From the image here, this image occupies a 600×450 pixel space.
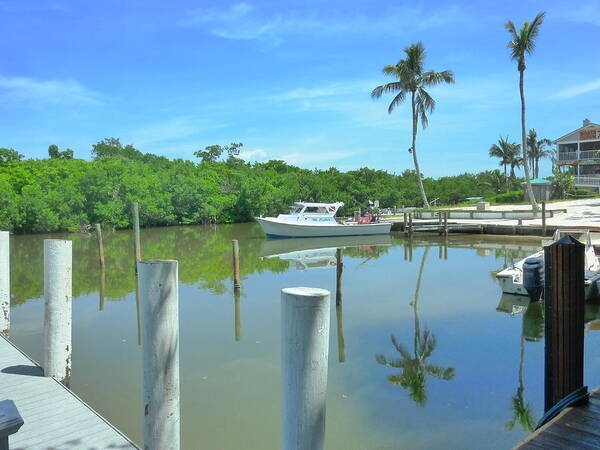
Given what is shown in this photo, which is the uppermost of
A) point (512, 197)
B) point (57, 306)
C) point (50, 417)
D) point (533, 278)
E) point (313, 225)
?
point (512, 197)

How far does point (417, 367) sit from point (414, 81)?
3528 centimetres

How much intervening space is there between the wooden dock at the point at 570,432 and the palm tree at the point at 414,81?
38.6 metres

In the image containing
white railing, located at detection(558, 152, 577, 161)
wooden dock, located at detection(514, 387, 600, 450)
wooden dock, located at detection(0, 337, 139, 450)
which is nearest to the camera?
wooden dock, located at detection(514, 387, 600, 450)

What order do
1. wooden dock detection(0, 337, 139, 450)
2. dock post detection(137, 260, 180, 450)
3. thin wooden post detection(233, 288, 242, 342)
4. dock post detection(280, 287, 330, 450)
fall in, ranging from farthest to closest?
thin wooden post detection(233, 288, 242, 342), wooden dock detection(0, 337, 139, 450), dock post detection(137, 260, 180, 450), dock post detection(280, 287, 330, 450)

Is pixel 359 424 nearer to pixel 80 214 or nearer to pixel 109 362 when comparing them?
pixel 109 362

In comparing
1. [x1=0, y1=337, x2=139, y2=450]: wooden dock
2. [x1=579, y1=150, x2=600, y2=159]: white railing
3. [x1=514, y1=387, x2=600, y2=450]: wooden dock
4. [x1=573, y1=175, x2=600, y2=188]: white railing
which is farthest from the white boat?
[x1=579, y1=150, x2=600, y2=159]: white railing

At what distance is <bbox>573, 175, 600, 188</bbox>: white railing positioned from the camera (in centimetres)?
5389

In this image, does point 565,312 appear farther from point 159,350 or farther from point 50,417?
point 50,417

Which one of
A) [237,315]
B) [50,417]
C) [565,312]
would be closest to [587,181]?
[237,315]

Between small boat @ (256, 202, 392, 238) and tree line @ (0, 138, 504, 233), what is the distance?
1419 cm

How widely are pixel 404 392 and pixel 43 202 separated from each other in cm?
3479

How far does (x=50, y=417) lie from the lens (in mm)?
4977

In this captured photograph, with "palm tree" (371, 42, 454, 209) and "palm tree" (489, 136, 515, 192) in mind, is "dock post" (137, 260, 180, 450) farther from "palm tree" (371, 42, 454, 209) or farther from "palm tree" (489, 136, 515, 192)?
"palm tree" (489, 136, 515, 192)

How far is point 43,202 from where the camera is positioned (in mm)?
35656
